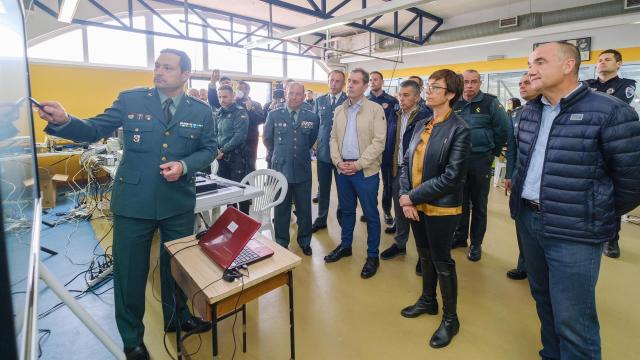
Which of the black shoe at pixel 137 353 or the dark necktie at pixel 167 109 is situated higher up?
the dark necktie at pixel 167 109

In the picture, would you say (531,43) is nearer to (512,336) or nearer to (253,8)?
(253,8)

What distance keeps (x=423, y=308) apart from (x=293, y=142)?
1.69 meters

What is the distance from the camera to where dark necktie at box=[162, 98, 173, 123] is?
1.70 metres

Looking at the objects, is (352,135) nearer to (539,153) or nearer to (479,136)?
(479,136)

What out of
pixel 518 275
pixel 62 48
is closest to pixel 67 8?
pixel 518 275

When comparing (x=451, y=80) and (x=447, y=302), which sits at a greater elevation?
(x=451, y=80)

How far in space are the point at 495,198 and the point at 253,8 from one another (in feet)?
21.2

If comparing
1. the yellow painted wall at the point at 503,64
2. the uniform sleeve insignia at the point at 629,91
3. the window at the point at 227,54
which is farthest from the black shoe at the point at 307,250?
the window at the point at 227,54

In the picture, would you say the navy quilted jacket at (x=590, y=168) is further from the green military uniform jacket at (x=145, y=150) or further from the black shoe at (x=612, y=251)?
the black shoe at (x=612, y=251)

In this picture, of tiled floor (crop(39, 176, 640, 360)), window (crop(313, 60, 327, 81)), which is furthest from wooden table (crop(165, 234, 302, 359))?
window (crop(313, 60, 327, 81))

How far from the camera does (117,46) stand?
7238 mm

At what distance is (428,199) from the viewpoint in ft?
5.93

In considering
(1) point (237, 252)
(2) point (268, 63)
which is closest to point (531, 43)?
(2) point (268, 63)

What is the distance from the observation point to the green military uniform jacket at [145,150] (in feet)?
5.33
